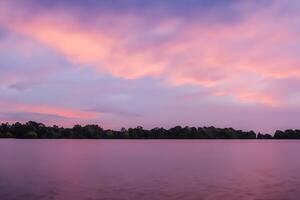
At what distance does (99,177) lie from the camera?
62062 mm

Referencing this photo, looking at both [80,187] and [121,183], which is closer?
[80,187]

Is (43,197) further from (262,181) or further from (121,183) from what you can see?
(262,181)

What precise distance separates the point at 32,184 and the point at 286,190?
28.4 m

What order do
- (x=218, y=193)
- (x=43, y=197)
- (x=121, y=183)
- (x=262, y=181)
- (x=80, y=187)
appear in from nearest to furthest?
(x=43, y=197)
(x=218, y=193)
(x=80, y=187)
(x=121, y=183)
(x=262, y=181)

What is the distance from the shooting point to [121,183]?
179 feet

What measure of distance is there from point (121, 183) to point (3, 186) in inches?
530

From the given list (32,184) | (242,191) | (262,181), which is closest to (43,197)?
(32,184)

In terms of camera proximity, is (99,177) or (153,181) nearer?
(153,181)

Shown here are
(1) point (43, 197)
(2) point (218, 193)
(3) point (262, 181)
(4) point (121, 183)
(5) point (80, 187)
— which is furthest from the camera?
(3) point (262, 181)

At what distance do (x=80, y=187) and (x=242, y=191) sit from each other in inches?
698

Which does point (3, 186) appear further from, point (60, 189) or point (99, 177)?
point (99, 177)

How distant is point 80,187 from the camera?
51125 mm

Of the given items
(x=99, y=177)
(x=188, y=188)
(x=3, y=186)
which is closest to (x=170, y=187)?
(x=188, y=188)

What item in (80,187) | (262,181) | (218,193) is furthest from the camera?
(262,181)
